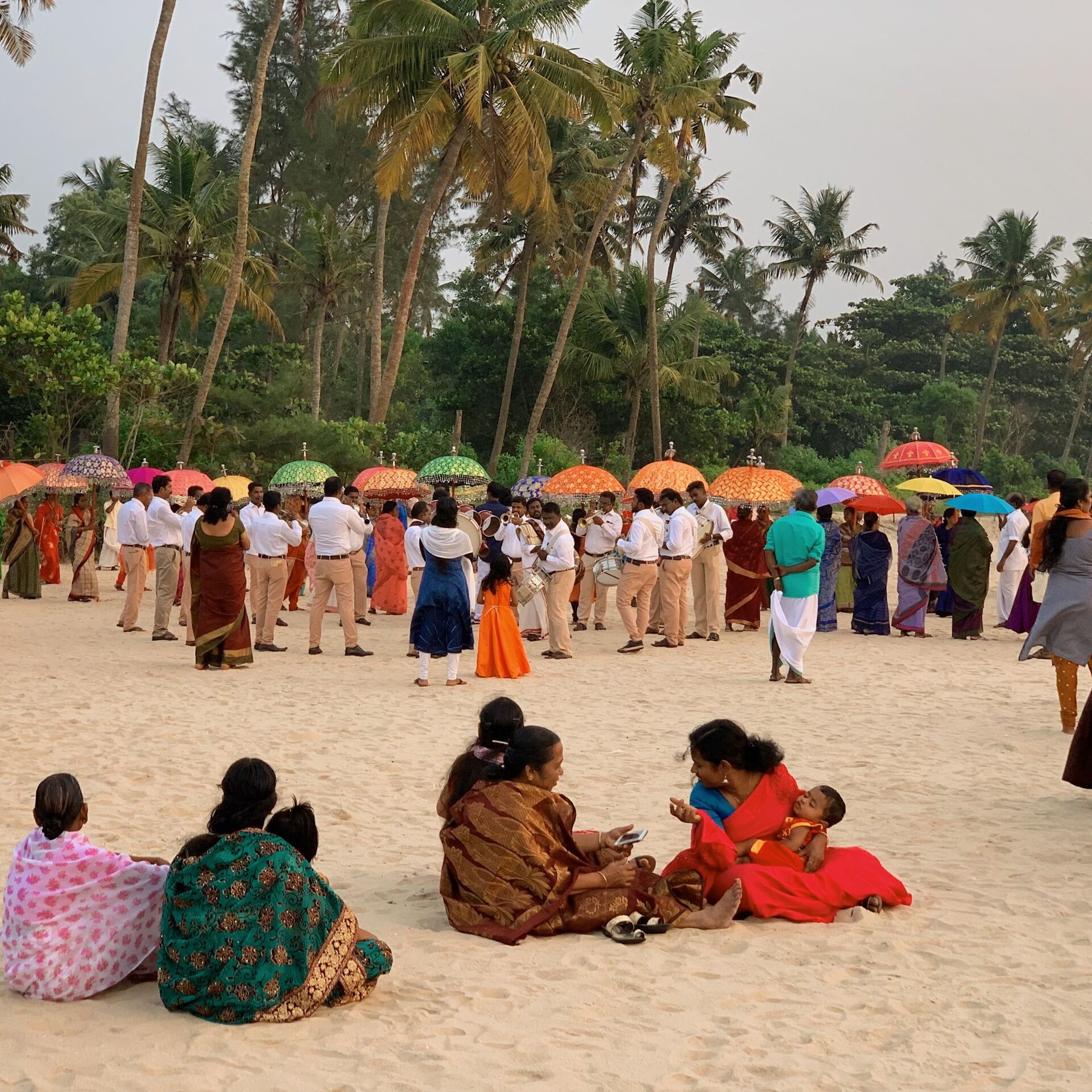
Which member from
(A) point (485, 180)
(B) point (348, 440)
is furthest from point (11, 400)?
(A) point (485, 180)

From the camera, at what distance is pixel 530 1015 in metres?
4.22

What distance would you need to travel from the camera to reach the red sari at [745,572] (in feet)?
52.7

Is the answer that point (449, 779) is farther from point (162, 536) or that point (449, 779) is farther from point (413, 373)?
point (413, 373)

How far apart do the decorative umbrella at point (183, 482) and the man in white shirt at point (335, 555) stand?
6041 millimetres

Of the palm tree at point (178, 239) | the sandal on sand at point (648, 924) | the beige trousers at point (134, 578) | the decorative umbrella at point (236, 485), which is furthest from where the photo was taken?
the palm tree at point (178, 239)

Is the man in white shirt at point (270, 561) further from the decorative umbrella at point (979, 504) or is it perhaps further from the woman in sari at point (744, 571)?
the decorative umbrella at point (979, 504)

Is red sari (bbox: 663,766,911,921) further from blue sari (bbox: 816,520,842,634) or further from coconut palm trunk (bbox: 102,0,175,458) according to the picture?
coconut palm trunk (bbox: 102,0,175,458)

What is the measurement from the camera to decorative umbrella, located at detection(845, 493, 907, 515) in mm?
17922

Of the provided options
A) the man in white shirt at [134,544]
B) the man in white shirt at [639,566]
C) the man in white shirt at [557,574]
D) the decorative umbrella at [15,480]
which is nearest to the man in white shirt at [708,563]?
the man in white shirt at [639,566]

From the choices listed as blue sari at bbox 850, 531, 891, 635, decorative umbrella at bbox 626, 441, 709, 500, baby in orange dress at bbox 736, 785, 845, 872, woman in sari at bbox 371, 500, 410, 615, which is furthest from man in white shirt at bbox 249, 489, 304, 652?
baby in orange dress at bbox 736, 785, 845, 872

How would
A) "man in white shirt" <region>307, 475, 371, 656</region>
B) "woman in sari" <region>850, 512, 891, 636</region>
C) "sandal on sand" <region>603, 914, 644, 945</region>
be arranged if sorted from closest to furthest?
"sandal on sand" <region>603, 914, 644, 945</region> → "man in white shirt" <region>307, 475, 371, 656</region> → "woman in sari" <region>850, 512, 891, 636</region>

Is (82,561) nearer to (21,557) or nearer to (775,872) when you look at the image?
(21,557)

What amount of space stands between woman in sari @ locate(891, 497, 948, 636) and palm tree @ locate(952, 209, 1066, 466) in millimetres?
30408

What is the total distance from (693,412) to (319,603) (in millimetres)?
26236
